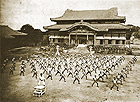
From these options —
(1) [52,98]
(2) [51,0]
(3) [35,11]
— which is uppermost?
(2) [51,0]

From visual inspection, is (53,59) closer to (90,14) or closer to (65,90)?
(65,90)

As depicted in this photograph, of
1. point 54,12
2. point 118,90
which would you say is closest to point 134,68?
point 118,90

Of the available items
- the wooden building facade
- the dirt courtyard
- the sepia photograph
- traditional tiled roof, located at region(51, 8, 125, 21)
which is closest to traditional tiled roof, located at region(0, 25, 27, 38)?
the sepia photograph

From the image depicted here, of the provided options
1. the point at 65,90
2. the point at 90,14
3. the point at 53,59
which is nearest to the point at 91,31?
the point at 90,14

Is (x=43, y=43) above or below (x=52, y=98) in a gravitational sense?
above

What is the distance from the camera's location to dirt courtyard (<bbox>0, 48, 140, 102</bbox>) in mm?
3252

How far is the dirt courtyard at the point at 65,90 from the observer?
3.25 metres

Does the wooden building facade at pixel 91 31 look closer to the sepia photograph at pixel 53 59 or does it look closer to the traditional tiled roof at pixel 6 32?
the sepia photograph at pixel 53 59

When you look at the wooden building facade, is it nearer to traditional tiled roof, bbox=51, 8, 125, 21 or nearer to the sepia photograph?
traditional tiled roof, bbox=51, 8, 125, 21

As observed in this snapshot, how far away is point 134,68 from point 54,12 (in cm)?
402

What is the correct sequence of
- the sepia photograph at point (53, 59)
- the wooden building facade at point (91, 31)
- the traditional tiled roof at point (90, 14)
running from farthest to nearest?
the wooden building facade at point (91, 31)
the traditional tiled roof at point (90, 14)
the sepia photograph at point (53, 59)

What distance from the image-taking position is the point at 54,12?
189 inches

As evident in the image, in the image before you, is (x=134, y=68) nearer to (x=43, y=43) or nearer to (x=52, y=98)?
(x=52, y=98)

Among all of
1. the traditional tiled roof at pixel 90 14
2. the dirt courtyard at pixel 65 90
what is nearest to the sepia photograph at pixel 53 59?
the dirt courtyard at pixel 65 90
